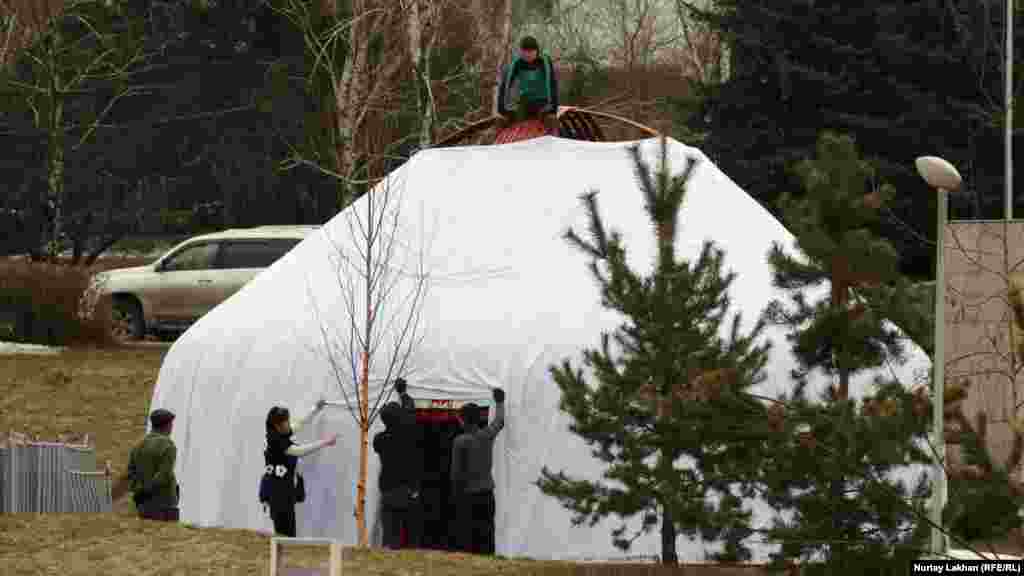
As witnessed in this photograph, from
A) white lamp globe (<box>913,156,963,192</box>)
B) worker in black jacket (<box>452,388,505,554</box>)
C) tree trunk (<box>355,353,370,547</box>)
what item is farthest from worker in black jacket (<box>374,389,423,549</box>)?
white lamp globe (<box>913,156,963,192</box>)

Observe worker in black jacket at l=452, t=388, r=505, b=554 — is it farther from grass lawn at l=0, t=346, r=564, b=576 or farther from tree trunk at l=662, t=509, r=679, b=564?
tree trunk at l=662, t=509, r=679, b=564

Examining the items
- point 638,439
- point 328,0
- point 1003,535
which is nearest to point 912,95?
point 328,0

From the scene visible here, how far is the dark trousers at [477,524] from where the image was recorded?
15.8 m

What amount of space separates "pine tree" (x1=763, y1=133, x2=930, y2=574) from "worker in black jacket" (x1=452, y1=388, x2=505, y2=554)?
13.2ft

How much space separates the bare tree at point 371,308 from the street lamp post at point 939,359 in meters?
6.54

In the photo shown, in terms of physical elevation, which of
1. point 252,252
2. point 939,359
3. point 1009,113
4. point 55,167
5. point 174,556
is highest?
point 1009,113

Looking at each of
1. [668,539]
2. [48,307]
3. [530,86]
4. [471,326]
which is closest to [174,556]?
[668,539]

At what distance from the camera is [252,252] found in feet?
101

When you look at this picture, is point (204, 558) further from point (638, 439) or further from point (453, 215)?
point (453, 215)

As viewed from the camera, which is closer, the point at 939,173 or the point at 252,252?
the point at 939,173

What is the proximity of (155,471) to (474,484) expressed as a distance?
247 cm

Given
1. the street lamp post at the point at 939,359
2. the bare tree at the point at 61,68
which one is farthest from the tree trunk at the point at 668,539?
the bare tree at the point at 61,68

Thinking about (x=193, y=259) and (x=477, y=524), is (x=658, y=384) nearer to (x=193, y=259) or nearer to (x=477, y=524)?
(x=477, y=524)

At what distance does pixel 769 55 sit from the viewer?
105 feet
